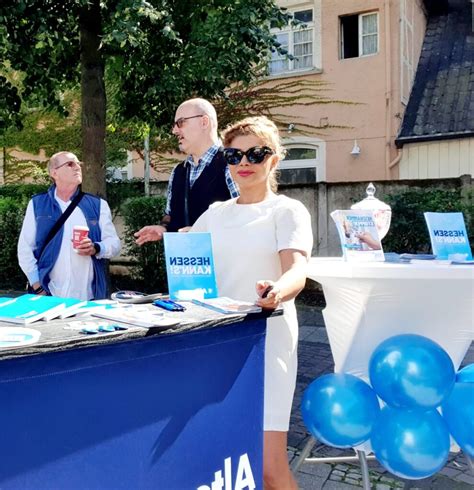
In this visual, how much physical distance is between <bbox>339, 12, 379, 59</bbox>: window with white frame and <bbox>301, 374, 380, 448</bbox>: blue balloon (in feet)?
38.7

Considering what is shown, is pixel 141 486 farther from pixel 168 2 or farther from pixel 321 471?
pixel 168 2

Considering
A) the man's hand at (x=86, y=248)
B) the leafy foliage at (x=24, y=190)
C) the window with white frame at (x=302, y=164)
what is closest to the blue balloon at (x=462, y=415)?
the man's hand at (x=86, y=248)

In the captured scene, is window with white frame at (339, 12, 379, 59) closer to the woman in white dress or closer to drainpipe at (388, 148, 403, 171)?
drainpipe at (388, 148, 403, 171)

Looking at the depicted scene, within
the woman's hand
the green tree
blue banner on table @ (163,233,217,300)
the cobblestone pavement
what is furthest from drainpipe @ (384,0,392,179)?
the woman's hand

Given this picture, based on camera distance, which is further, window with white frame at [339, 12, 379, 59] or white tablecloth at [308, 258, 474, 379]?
window with white frame at [339, 12, 379, 59]

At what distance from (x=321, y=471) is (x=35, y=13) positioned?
5080 mm

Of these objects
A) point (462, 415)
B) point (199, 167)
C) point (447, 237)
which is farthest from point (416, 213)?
point (462, 415)

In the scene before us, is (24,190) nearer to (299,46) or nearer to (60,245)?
(299,46)

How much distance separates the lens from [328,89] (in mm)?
13211

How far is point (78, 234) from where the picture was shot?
325 centimetres

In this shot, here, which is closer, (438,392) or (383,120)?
(438,392)

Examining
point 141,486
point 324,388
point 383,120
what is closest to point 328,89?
point 383,120

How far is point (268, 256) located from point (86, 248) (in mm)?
1627

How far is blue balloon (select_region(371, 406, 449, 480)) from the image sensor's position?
7.22ft
